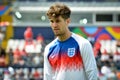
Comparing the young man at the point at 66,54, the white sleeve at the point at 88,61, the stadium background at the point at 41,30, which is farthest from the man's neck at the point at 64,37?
the stadium background at the point at 41,30

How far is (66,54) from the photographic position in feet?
14.5

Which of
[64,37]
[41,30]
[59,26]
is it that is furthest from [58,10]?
[41,30]

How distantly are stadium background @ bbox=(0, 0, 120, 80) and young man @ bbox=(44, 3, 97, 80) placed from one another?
302 inches

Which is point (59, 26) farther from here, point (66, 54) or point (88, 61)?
point (88, 61)

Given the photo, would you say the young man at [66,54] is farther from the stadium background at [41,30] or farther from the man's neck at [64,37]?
the stadium background at [41,30]

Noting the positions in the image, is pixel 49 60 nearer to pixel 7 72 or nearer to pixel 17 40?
pixel 7 72

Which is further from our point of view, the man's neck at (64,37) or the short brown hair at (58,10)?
the man's neck at (64,37)

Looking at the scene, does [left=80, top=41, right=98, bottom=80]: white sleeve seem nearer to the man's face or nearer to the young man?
the young man

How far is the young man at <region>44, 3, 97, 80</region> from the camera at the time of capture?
429 centimetres

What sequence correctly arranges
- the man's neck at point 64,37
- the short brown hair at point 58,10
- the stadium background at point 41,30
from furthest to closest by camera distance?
1. the stadium background at point 41,30
2. the man's neck at point 64,37
3. the short brown hair at point 58,10

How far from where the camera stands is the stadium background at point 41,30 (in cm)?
1456

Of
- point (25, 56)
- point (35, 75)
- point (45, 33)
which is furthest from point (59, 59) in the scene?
point (45, 33)

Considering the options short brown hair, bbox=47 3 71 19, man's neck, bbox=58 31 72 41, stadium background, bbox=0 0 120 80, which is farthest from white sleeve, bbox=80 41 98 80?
stadium background, bbox=0 0 120 80

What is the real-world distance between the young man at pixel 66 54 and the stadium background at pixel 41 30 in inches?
302
